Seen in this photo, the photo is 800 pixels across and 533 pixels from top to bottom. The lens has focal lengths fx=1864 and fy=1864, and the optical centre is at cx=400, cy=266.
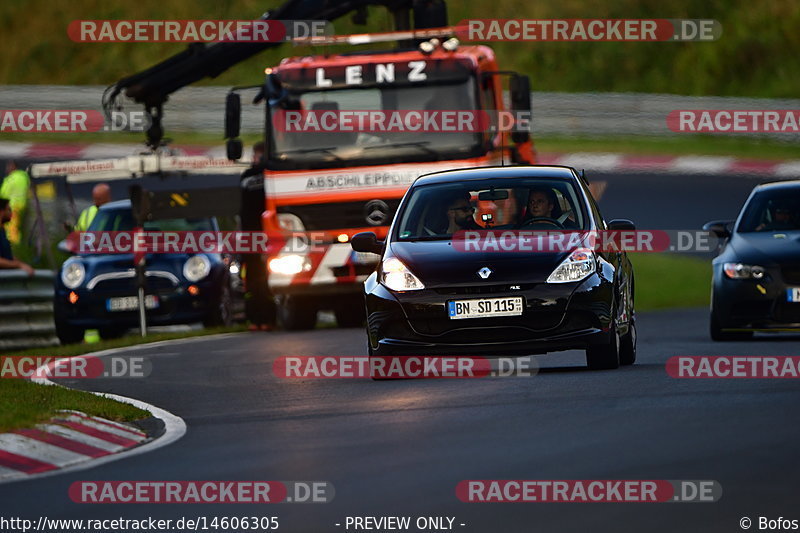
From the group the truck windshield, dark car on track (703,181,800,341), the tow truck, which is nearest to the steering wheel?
dark car on track (703,181,800,341)

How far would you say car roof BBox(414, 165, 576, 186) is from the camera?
45.8 ft

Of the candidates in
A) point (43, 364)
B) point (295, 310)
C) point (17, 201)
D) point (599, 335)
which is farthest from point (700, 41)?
point (599, 335)

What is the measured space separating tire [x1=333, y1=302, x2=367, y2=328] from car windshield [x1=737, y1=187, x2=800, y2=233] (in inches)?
263

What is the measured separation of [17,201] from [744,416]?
21.2 m

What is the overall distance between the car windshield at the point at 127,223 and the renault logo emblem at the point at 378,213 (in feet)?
11.0

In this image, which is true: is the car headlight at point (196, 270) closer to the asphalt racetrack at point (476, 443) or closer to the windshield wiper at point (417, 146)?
the windshield wiper at point (417, 146)

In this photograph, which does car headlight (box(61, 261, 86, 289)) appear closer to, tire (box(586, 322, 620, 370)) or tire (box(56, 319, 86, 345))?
tire (box(56, 319, 86, 345))

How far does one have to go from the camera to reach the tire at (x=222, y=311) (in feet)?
74.2

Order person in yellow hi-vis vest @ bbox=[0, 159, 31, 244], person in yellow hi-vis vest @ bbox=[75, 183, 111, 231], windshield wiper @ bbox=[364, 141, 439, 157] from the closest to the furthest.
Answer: windshield wiper @ bbox=[364, 141, 439, 157]
person in yellow hi-vis vest @ bbox=[75, 183, 111, 231]
person in yellow hi-vis vest @ bbox=[0, 159, 31, 244]

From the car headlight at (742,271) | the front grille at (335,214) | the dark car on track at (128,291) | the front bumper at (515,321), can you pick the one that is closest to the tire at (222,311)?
the dark car on track at (128,291)

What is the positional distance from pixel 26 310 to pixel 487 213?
925 centimetres

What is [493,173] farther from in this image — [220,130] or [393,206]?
[220,130]

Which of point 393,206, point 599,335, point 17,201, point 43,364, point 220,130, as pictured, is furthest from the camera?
point 220,130

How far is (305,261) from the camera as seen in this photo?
2064cm
